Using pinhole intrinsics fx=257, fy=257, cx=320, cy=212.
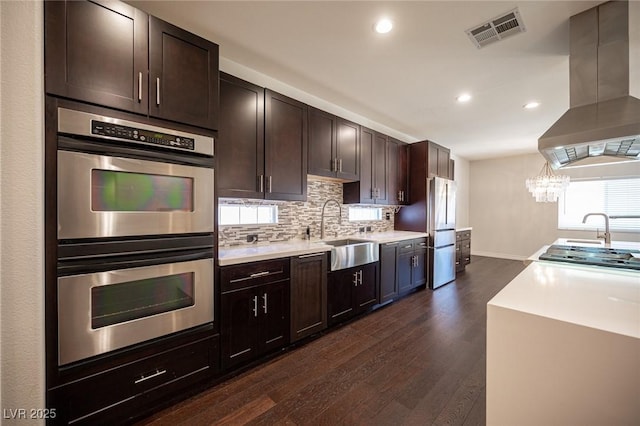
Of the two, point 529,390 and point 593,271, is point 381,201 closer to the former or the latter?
point 593,271

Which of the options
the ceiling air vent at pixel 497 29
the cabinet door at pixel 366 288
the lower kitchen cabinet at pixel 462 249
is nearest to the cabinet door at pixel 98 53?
the ceiling air vent at pixel 497 29

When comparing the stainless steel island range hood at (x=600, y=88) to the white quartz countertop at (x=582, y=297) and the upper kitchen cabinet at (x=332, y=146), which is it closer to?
the white quartz countertop at (x=582, y=297)

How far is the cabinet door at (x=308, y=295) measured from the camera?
238 centimetres

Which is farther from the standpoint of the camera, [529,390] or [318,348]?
[318,348]

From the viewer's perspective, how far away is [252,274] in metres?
2.07

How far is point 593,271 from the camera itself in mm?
1587

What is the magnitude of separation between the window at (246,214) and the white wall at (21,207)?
4.32 feet

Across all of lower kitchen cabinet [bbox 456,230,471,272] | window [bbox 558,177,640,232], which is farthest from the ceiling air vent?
window [bbox 558,177,640,232]

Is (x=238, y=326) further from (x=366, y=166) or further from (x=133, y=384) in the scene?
(x=366, y=166)

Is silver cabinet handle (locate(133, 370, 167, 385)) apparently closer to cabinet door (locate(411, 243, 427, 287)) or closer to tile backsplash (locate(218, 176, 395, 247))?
tile backsplash (locate(218, 176, 395, 247))

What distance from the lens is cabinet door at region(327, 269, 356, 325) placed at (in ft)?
8.96

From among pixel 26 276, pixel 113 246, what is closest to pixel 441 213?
pixel 113 246

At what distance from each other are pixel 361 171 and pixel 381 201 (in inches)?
25.1

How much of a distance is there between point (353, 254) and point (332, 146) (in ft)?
4.35
